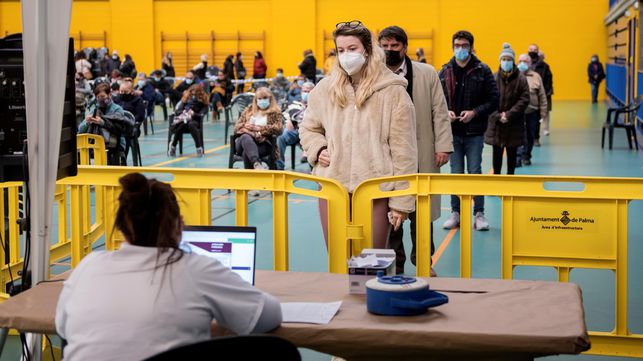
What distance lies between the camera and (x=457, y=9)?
34.2 meters

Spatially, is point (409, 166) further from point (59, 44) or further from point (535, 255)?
point (59, 44)

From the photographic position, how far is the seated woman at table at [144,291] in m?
2.80

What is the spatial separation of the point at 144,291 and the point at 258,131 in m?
8.93

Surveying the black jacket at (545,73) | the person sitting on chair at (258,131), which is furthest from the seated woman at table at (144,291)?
the black jacket at (545,73)

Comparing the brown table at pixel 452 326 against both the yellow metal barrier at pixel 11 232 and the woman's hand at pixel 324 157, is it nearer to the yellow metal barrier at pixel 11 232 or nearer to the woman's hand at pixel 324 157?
the woman's hand at pixel 324 157

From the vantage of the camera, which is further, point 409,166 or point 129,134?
point 129,134

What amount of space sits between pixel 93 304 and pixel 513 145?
26.3 feet

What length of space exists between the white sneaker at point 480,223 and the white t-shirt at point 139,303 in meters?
5.87

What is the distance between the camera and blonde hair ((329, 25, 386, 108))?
4.84 meters

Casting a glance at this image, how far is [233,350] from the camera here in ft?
8.03

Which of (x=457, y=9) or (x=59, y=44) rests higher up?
(x=457, y=9)

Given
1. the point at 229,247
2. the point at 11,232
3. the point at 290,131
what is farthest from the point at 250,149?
the point at 229,247

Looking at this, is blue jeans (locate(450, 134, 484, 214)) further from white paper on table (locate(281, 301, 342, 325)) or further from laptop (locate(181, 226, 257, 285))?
white paper on table (locate(281, 301, 342, 325))

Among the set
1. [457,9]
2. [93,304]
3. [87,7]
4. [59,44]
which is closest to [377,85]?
[59,44]
